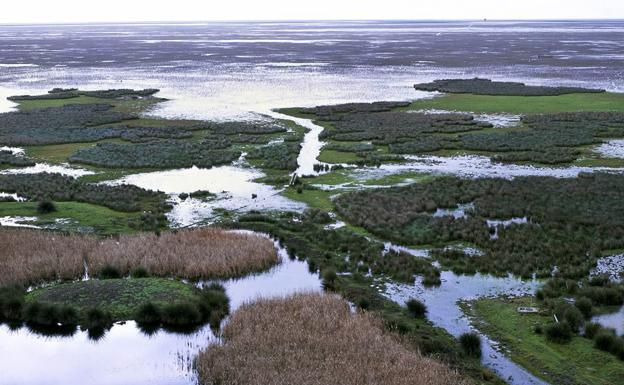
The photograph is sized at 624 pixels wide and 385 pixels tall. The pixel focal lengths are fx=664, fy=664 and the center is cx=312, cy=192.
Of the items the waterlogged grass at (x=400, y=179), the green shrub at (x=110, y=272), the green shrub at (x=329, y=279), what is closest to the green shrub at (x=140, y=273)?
the green shrub at (x=110, y=272)

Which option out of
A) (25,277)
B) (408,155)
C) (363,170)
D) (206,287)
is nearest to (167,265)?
(206,287)

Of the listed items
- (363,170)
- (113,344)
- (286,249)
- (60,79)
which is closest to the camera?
(113,344)

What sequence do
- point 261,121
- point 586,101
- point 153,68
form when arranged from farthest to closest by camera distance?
1. point 153,68
2. point 586,101
3. point 261,121

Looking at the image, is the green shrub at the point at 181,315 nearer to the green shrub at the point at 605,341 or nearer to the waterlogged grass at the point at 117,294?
the waterlogged grass at the point at 117,294

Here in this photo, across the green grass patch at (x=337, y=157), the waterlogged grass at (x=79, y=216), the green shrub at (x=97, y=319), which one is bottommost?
the green shrub at (x=97, y=319)

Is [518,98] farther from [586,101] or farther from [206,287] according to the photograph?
[206,287]

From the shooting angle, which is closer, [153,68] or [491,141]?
[491,141]
